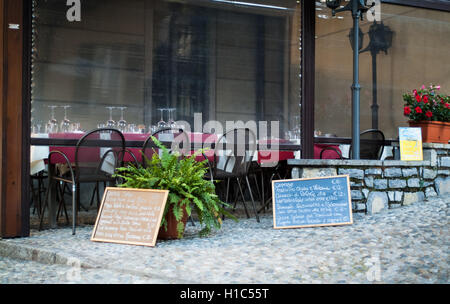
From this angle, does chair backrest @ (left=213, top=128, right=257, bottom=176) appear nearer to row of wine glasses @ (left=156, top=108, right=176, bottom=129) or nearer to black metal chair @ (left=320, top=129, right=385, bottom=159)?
black metal chair @ (left=320, top=129, right=385, bottom=159)

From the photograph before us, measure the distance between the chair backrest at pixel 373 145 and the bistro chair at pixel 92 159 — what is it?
8.52 ft

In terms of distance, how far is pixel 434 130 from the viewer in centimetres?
528

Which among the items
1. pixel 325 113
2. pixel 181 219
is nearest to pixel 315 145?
pixel 325 113

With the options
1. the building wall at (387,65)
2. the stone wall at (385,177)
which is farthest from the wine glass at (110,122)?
the stone wall at (385,177)

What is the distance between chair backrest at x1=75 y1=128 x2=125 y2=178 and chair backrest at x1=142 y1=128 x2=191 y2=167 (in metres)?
0.26

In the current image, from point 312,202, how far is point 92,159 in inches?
73.7

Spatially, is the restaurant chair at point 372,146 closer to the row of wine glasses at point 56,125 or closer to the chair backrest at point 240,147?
the chair backrest at point 240,147

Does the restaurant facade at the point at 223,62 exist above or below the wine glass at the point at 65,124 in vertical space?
above

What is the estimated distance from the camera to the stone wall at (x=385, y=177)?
178 inches

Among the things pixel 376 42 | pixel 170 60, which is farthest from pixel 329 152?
pixel 170 60

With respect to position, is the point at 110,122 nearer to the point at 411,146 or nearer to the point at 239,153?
the point at 239,153
